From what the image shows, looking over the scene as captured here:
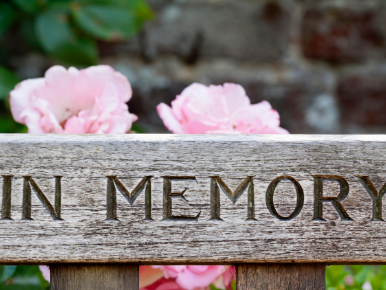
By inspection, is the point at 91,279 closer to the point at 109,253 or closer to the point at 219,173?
the point at 109,253

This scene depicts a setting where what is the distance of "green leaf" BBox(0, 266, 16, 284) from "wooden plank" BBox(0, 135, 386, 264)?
121mm

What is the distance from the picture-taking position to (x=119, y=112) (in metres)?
0.48

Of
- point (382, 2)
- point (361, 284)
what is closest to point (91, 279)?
point (361, 284)

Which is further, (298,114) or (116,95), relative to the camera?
(298,114)

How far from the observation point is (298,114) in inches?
43.3

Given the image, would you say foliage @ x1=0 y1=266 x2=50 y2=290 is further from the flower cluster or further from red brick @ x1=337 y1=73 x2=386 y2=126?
red brick @ x1=337 y1=73 x2=386 y2=126

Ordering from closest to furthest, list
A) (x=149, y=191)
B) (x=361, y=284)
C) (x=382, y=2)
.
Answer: (x=149, y=191) → (x=361, y=284) → (x=382, y=2)

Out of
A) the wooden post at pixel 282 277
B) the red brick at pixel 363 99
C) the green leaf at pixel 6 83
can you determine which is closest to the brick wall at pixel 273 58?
the red brick at pixel 363 99

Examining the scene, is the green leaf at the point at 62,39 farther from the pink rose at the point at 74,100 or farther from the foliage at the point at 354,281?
the foliage at the point at 354,281

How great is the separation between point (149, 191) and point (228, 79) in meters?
0.75

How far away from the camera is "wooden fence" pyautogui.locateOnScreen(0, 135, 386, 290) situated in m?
0.40

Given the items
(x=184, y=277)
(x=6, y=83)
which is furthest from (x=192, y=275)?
(x=6, y=83)

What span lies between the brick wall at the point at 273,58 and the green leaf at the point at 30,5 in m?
0.23

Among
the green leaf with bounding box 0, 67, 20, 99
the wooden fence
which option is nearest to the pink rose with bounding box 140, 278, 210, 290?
the wooden fence
